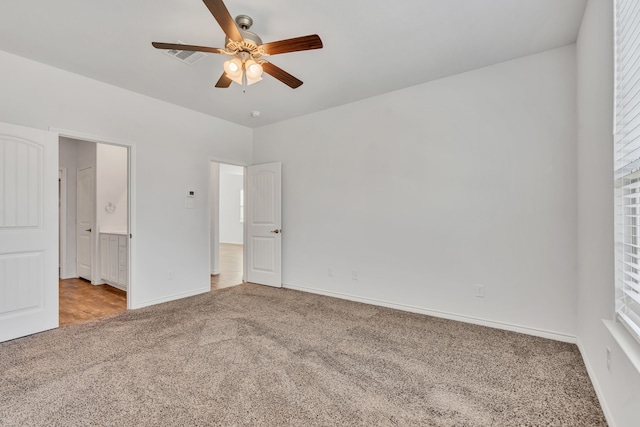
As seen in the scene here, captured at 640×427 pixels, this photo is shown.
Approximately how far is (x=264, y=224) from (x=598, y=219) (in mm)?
4009

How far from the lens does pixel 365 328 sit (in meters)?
3.08

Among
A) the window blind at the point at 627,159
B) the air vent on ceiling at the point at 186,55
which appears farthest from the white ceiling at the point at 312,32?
the window blind at the point at 627,159

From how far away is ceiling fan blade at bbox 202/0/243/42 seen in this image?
167 centimetres

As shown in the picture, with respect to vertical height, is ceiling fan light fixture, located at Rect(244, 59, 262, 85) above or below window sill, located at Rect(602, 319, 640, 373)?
above

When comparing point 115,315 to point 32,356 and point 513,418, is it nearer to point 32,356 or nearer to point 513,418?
point 32,356

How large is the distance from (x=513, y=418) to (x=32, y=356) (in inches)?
140

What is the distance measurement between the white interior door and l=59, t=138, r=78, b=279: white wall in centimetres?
8

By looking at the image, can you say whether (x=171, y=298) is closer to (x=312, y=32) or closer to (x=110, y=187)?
(x=110, y=187)

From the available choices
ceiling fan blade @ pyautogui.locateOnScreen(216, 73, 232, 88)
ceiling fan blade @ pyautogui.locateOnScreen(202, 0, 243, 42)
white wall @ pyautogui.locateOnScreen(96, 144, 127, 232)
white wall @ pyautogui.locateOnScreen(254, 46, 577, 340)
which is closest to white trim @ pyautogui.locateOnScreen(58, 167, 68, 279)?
white wall @ pyautogui.locateOnScreen(96, 144, 127, 232)

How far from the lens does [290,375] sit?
7.11 ft

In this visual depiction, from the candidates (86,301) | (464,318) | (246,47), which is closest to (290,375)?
(464,318)

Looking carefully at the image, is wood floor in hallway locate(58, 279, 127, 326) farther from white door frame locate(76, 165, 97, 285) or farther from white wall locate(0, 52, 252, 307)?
white wall locate(0, 52, 252, 307)

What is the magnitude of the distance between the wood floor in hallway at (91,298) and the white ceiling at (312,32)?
2733mm

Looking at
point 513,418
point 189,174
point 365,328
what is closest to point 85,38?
point 189,174
